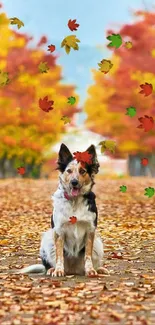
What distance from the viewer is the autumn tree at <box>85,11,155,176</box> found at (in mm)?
34562

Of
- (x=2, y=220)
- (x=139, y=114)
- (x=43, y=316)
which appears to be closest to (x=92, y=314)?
(x=43, y=316)

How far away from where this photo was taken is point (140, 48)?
34.7 m

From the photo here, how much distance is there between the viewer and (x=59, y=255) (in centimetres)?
845

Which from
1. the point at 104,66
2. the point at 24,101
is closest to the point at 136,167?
the point at 24,101

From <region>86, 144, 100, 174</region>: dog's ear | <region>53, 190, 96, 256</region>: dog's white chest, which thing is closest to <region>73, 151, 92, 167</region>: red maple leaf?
<region>86, 144, 100, 174</region>: dog's ear

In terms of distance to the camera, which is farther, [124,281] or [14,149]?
[14,149]

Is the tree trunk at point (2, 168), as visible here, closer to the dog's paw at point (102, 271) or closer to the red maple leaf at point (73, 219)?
the dog's paw at point (102, 271)

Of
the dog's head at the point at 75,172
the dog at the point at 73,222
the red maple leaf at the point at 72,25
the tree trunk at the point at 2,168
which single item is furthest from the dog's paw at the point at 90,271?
the tree trunk at the point at 2,168

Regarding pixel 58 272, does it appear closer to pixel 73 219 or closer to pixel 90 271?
pixel 90 271

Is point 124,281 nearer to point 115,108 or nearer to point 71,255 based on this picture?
point 71,255

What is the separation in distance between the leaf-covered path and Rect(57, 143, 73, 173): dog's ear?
1.32m

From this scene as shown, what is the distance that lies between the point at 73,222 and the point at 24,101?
26.2 metres

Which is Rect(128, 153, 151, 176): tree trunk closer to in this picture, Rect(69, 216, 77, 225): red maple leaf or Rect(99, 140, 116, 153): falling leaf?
Rect(99, 140, 116, 153): falling leaf

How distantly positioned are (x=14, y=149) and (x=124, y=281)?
28238 millimetres
